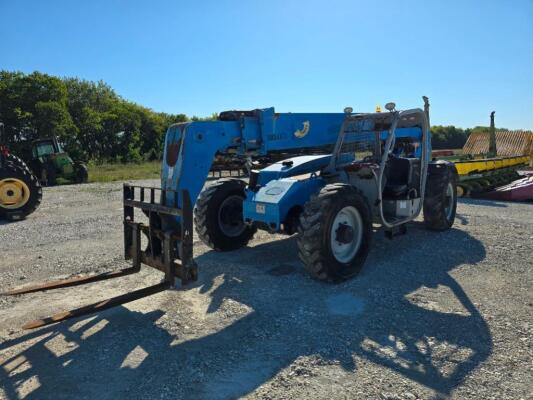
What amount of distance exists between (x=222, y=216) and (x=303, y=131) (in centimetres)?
178

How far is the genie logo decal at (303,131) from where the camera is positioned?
6.29m

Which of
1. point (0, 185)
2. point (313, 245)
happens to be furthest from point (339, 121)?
point (0, 185)

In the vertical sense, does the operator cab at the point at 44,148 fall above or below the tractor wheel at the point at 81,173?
above

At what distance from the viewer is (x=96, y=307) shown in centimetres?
396

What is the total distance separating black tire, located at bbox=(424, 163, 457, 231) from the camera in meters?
7.62

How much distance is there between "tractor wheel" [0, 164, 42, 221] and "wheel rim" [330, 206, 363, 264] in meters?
8.61

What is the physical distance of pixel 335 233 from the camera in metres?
5.34

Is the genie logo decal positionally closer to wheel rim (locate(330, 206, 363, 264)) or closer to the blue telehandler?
the blue telehandler

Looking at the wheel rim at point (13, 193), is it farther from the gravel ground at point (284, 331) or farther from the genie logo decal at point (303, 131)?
the genie logo decal at point (303, 131)

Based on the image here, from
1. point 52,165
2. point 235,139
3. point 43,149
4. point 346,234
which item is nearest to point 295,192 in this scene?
point 346,234

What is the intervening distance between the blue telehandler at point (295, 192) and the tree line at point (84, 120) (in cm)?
2346

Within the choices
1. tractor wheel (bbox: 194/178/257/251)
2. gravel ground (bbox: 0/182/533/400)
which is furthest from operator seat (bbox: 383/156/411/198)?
tractor wheel (bbox: 194/178/257/251)

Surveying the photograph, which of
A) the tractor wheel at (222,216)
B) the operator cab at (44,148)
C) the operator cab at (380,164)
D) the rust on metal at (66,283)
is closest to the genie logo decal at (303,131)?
the operator cab at (380,164)

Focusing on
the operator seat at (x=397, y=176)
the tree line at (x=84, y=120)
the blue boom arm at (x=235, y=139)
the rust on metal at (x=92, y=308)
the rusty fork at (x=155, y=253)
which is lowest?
the rust on metal at (x=92, y=308)
